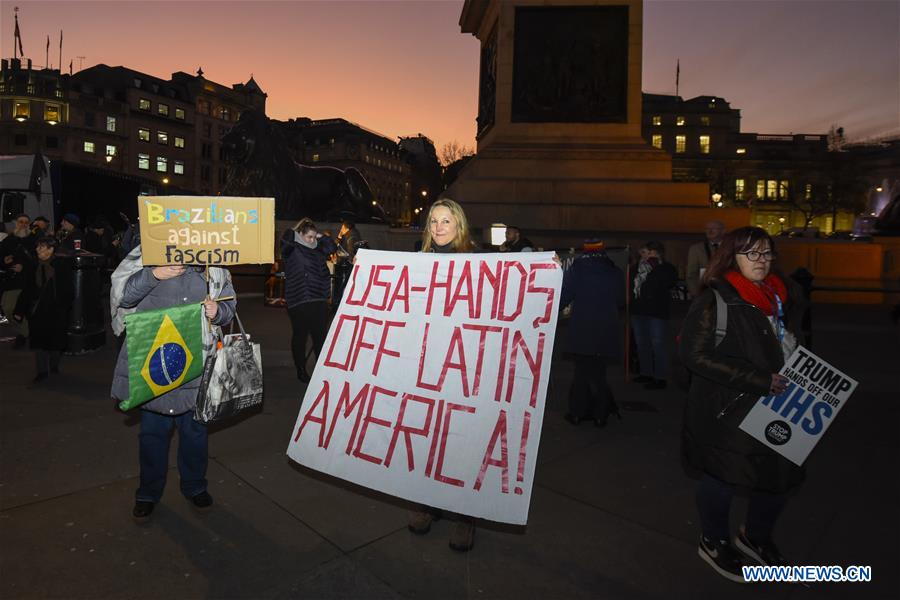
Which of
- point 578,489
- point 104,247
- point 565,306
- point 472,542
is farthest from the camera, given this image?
point 104,247

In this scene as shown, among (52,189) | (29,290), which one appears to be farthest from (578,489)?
(52,189)

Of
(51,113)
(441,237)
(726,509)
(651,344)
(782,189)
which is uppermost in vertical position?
(51,113)

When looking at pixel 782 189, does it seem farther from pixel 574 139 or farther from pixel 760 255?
pixel 760 255

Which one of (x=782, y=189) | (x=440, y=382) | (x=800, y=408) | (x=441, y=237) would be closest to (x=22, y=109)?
(x=441, y=237)

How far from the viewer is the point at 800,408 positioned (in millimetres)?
2916

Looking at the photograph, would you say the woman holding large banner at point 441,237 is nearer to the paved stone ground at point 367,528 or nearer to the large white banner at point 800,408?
the paved stone ground at point 367,528

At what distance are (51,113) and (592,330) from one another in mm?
75276

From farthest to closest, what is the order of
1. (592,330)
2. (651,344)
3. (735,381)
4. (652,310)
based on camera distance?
(651,344) < (652,310) < (592,330) < (735,381)

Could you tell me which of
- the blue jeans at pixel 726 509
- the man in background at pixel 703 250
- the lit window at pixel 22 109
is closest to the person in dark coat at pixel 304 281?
the man in background at pixel 703 250

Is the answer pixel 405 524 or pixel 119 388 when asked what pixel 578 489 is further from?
pixel 119 388

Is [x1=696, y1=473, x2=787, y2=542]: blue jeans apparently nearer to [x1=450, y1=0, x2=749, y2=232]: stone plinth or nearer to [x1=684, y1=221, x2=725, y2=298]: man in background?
[x1=684, y1=221, x2=725, y2=298]: man in background

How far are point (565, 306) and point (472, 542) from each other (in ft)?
9.42

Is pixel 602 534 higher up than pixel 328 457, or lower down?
lower down

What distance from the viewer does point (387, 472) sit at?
10.4 ft
